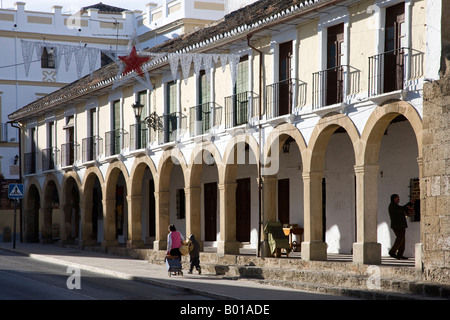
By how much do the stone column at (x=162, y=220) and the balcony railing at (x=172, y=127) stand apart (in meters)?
1.78

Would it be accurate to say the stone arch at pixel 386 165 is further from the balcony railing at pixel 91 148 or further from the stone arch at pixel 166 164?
the balcony railing at pixel 91 148

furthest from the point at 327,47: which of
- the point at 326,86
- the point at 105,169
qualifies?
the point at 105,169

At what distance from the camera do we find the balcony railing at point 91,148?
32.6 meters

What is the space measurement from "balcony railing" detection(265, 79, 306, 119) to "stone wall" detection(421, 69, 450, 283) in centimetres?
505

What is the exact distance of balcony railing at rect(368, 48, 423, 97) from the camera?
17.7 metres

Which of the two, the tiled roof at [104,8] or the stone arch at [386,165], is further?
the tiled roof at [104,8]

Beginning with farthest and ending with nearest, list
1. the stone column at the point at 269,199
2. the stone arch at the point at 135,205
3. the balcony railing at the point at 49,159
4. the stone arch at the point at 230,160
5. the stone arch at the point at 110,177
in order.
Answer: the balcony railing at the point at 49,159 → the stone arch at the point at 110,177 → the stone arch at the point at 135,205 → the stone arch at the point at 230,160 → the stone column at the point at 269,199

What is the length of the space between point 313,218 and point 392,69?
418 cm

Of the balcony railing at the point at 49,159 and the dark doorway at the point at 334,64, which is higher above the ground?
the dark doorway at the point at 334,64

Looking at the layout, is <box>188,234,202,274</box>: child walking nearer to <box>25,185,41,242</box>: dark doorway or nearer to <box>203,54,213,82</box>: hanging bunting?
<box>203,54,213,82</box>: hanging bunting

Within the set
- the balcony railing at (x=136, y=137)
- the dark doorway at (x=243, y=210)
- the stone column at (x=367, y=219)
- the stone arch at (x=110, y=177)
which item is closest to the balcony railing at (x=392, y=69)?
the stone column at (x=367, y=219)

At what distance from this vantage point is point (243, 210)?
28344 mm

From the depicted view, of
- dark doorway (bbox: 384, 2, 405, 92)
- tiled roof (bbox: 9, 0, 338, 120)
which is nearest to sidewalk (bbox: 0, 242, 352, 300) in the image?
dark doorway (bbox: 384, 2, 405, 92)

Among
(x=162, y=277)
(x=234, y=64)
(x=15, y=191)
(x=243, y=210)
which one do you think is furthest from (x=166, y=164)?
(x=15, y=191)
